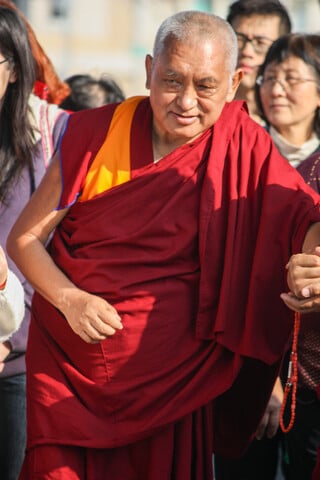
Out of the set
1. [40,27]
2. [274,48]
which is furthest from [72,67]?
[274,48]

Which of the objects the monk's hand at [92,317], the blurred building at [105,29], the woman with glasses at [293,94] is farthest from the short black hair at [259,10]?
the blurred building at [105,29]

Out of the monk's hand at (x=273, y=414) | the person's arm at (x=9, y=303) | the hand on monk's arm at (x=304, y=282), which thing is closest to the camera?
the hand on monk's arm at (x=304, y=282)

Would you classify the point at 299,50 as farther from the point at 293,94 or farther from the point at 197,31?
the point at 197,31

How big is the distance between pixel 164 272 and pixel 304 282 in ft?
1.67

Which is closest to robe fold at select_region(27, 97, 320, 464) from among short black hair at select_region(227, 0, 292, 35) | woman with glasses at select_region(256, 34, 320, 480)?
woman with glasses at select_region(256, 34, 320, 480)

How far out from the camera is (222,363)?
142 inches

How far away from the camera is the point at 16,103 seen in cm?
→ 445

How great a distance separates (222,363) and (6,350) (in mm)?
1011

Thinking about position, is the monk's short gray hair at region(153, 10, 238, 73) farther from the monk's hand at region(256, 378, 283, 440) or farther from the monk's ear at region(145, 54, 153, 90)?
the monk's hand at region(256, 378, 283, 440)

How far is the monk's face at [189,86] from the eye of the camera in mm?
3541

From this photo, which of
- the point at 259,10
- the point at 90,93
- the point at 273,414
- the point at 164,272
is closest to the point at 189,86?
the point at 164,272

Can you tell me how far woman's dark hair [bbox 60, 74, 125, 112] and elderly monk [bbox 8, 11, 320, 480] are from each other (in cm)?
221

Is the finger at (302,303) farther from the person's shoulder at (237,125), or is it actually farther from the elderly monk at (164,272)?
the person's shoulder at (237,125)

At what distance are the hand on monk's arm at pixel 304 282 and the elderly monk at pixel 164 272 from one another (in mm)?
199
